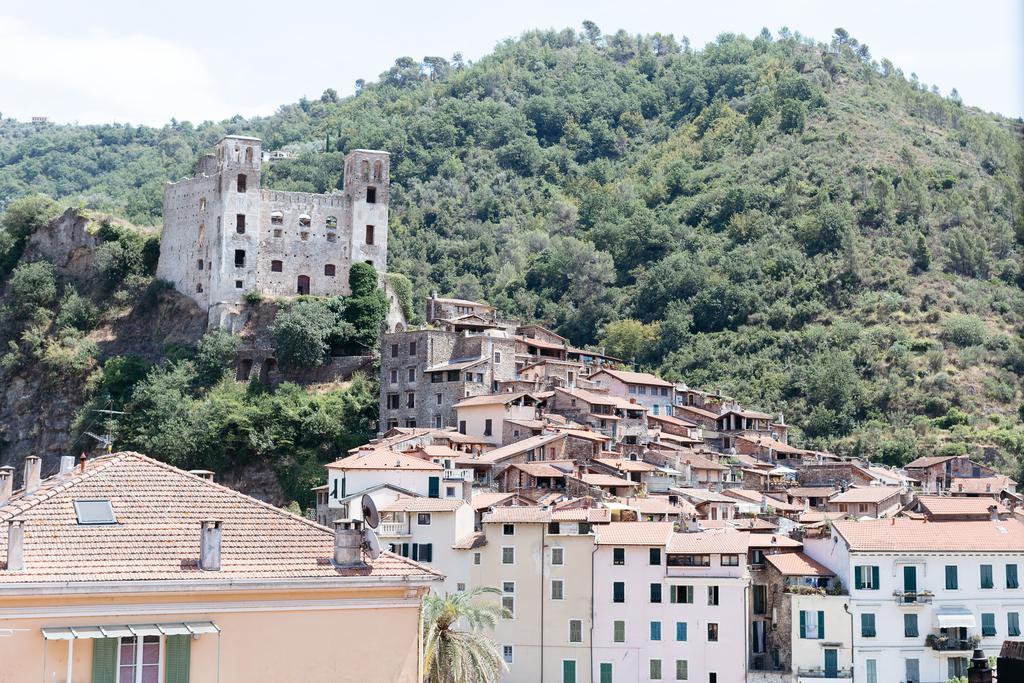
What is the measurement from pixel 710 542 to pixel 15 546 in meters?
41.3

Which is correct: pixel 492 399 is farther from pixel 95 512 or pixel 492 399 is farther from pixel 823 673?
pixel 95 512

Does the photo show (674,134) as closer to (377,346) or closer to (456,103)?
(456,103)

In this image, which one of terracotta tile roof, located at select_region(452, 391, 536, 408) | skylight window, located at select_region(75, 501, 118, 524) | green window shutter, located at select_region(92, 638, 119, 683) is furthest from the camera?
terracotta tile roof, located at select_region(452, 391, 536, 408)

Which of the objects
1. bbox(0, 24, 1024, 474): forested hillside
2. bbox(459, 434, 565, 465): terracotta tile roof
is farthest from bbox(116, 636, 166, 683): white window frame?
bbox(0, 24, 1024, 474): forested hillside

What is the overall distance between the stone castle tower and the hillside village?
0.20 metres

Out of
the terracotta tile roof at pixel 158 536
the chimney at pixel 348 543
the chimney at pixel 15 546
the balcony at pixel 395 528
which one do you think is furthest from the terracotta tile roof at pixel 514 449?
the chimney at pixel 15 546

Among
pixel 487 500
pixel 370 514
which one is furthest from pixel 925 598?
pixel 370 514

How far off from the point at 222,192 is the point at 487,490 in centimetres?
3352

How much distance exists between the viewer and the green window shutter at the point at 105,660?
803 inches

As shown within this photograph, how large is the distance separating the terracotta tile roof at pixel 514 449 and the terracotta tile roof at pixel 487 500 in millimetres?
4619

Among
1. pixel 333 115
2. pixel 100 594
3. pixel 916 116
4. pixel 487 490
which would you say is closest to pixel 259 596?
pixel 100 594

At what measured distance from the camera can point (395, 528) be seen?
6006 cm

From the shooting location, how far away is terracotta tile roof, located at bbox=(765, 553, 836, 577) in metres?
58.9

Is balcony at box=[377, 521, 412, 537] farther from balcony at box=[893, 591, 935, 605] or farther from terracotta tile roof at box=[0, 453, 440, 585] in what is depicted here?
terracotta tile roof at box=[0, 453, 440, 585]
